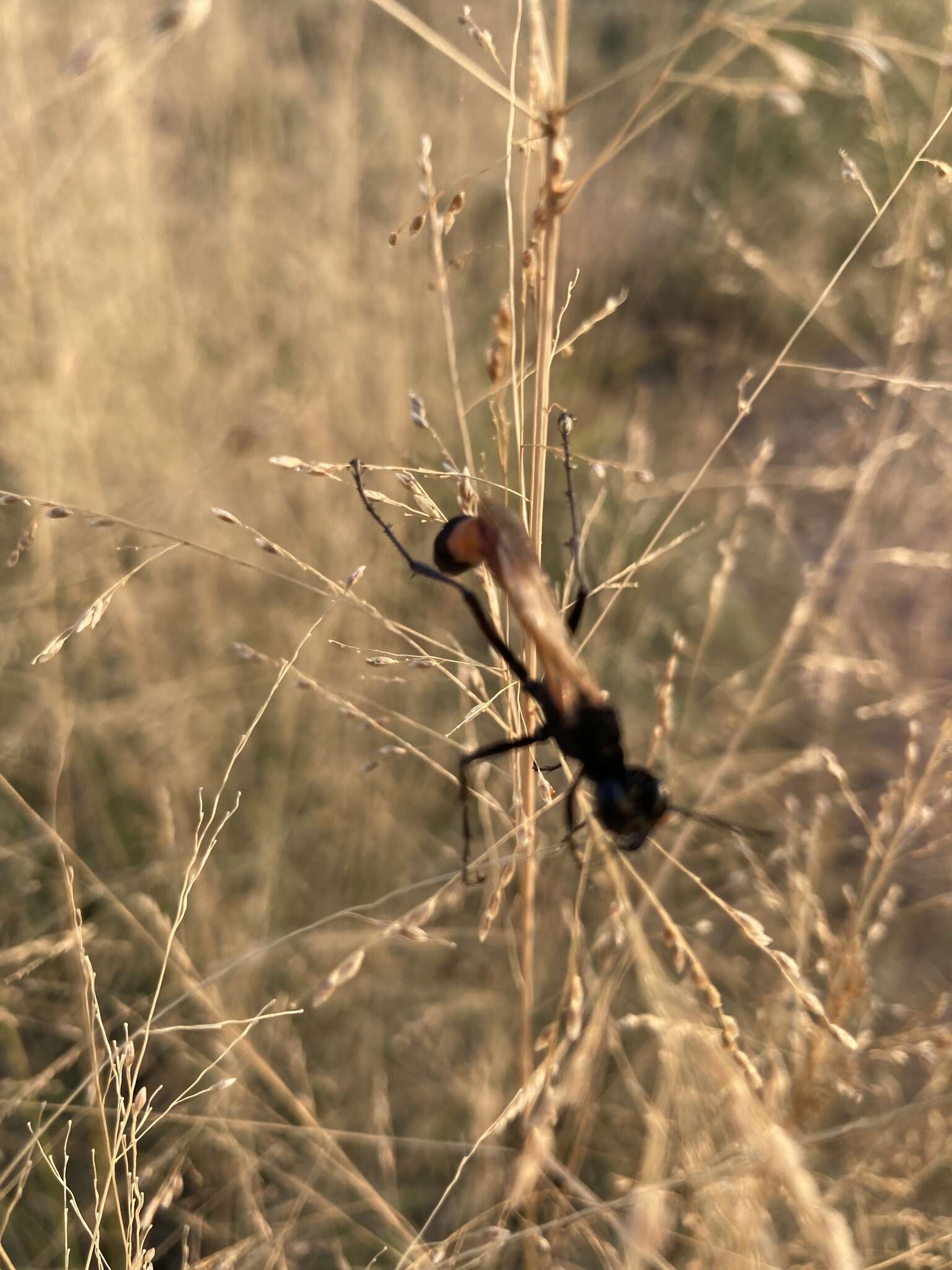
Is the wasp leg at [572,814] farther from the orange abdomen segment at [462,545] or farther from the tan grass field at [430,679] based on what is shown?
the orange abdomen segment at [462,545]

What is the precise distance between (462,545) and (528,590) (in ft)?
0.73

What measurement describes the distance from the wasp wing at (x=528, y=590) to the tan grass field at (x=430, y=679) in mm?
85

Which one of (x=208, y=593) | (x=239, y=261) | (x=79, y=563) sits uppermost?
(x=239, y=261)

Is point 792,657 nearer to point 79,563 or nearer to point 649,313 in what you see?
point 79,563

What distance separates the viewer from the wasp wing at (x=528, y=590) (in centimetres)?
143

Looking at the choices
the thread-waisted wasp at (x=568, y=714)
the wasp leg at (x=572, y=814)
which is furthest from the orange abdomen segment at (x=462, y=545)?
the wasp leg at (x=572, y=814)

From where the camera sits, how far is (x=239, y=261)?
13.0 feet

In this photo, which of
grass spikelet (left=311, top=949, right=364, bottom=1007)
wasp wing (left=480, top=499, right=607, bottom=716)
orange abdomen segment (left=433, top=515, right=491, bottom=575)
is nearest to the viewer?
grass spikelet (left=311, top=949, right=364, bottom=1007)

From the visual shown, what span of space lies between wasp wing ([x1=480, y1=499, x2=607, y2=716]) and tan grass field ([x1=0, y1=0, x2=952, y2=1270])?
85mm

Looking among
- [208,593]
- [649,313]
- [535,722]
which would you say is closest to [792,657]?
[535,722]

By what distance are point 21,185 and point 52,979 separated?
2459 millimetres

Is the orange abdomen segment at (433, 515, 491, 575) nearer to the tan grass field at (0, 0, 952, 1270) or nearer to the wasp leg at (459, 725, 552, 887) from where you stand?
the tan grass field at (0, 0, 952, 1270)

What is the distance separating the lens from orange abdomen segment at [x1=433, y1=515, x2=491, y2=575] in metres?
1.55

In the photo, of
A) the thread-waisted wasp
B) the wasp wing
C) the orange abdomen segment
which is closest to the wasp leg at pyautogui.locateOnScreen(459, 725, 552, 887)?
the thread-waisted wasp
